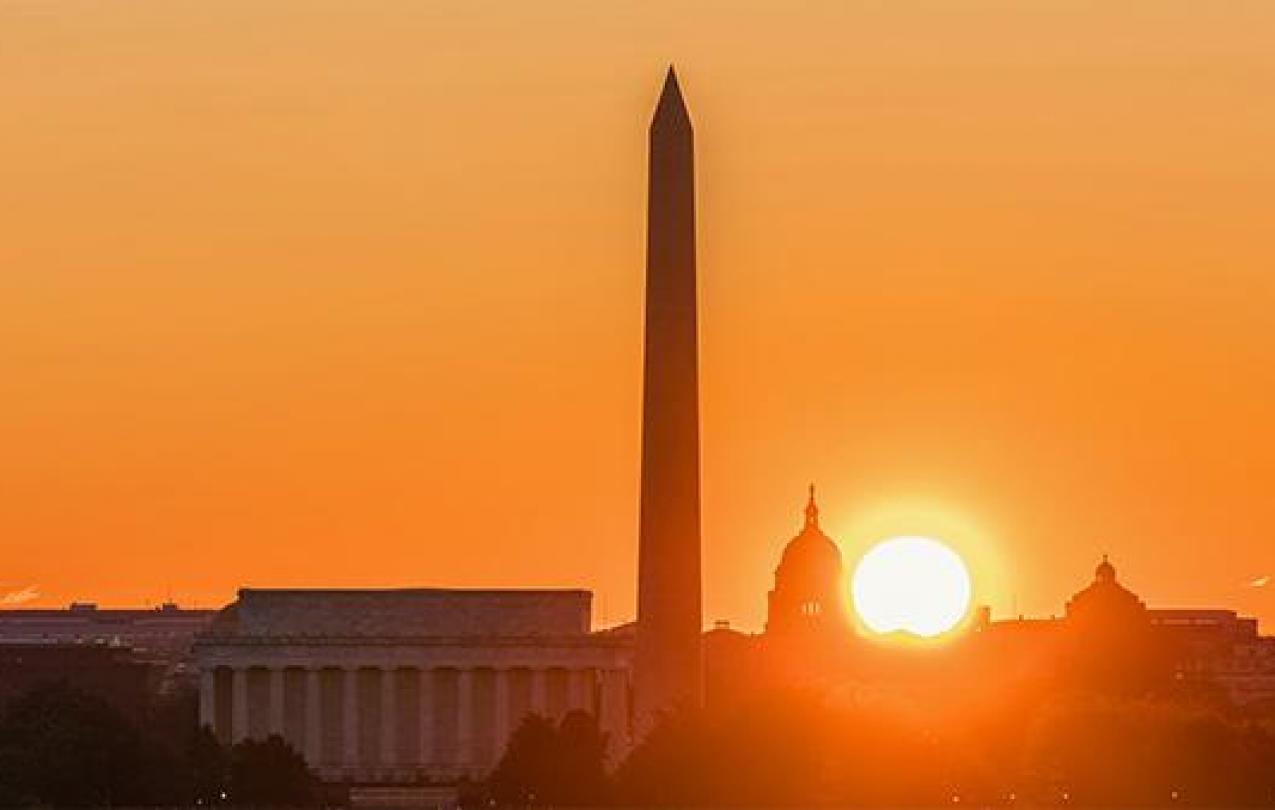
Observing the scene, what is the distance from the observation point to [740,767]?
636 ft

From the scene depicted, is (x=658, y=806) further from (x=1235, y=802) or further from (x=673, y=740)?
(x=1235, y=802)

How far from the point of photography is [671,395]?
616 feet

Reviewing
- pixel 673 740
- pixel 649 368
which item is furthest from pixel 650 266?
pixel 673 740

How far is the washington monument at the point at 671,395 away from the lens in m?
186

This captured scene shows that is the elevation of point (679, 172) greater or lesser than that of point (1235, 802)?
greater

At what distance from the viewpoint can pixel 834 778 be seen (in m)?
192

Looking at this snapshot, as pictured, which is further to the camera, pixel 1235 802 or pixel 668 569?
pixel 1235 802

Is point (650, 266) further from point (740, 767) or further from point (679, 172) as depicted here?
point (740, 767)

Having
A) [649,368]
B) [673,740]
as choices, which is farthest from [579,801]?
Result: [649,368]

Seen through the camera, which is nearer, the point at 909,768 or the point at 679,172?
the point at 679,172

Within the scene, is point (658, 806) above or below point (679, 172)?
below

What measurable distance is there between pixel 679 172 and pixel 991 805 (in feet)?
70.1

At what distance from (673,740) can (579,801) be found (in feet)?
16.0

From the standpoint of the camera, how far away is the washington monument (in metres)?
A: 186
